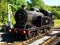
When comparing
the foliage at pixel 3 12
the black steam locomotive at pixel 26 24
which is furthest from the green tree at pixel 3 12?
the black steam locomotive at pixel 26 24

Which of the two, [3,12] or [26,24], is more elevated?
[26,24]

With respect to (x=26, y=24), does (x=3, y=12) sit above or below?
below

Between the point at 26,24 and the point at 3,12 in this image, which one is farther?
the point at 3,12

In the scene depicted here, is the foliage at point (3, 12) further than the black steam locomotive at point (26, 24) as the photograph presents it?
Yes

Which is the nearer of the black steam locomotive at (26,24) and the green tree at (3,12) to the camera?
the black steam locomotive at (26,24)

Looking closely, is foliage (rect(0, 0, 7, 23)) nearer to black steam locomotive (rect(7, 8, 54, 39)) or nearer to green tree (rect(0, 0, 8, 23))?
green tree (rect(0, 0, 8, 23))

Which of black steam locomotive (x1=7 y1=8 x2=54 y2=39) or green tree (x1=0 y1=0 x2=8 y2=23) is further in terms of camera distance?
green tree (x1=0 y1=0 x2=8 y2=23)

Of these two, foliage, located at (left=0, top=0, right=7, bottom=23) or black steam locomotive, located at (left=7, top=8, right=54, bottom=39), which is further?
foliage, located at (left=0, top=0, right=7, bottom=23)

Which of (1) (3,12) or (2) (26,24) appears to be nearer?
(2) (26,24)

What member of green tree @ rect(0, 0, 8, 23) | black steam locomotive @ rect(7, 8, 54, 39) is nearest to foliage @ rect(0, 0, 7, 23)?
green tree @ rect(0, 0, 8, 23)

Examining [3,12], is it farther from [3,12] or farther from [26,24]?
[26,24]

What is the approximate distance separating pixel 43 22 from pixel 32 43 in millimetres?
5668

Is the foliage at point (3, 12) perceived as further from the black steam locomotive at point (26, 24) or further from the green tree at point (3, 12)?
the black steam locomotive at point (26, 24)

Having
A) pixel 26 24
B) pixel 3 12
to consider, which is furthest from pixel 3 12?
pixel 26 24
